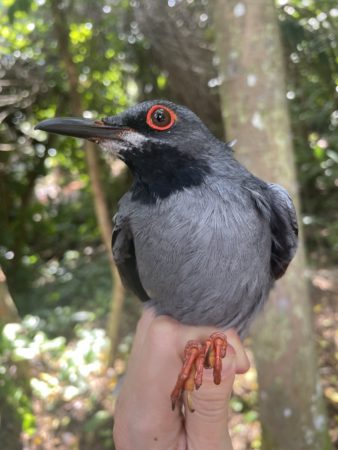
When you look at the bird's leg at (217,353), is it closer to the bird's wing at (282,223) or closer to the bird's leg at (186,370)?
the bird's leg at (186,370)

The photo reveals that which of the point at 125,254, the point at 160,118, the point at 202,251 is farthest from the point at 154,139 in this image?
the point at 125,254

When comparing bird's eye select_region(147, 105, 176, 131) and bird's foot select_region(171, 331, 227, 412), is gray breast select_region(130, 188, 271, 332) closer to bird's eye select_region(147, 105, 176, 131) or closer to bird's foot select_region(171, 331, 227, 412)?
bird's foot select_region(171, 331, 227, 412)

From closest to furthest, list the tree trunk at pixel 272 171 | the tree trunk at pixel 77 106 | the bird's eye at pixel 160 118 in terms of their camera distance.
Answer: the bird's eye at pixel 160 118
the tree trunk at pixel 272 171
the tree trunk at pixel 77 106

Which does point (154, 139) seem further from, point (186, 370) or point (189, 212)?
point (186, 370)

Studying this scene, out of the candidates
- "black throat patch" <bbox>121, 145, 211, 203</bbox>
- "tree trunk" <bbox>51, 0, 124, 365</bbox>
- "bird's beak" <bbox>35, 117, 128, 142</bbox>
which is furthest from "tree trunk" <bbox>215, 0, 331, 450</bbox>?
"tree trunk" <bbox>51, 0, 124, 365</bbox>

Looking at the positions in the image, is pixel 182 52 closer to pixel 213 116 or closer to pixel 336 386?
pixel 213 116

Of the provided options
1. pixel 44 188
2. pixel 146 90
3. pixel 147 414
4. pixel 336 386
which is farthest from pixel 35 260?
pixel 147 414

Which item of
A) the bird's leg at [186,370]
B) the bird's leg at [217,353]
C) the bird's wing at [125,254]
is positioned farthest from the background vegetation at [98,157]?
the bird's leg at [217,353]
